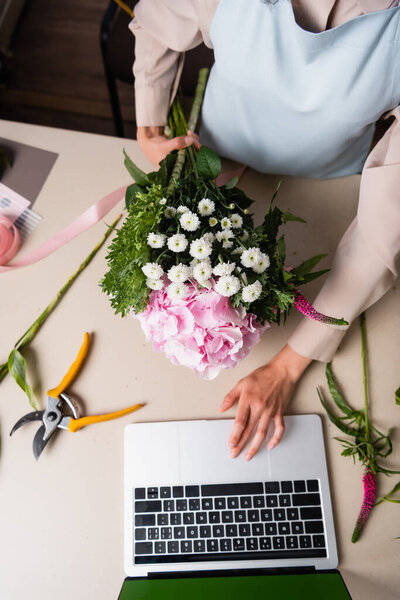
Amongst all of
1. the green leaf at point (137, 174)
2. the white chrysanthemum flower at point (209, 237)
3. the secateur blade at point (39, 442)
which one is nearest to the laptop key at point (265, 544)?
the secateur blade at point (39, 442)

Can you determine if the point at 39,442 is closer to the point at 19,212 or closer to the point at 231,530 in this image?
the point at 231,530

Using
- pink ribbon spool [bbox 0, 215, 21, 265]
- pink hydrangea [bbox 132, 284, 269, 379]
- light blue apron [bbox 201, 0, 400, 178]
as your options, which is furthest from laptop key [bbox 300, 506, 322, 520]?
pink ribbon spool [bbox 0, 215, 21, 265]

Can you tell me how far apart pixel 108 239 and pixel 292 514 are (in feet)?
2.05

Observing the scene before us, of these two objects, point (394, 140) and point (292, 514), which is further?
point (292, 514)

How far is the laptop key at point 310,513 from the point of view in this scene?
2.68 ft

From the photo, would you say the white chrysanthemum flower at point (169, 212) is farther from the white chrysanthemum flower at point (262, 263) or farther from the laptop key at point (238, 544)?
the laptop key at point (238, 544)

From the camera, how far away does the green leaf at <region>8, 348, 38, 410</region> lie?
2.88 feet

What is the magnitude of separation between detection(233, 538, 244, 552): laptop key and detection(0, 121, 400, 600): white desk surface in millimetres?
165

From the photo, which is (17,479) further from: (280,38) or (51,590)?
(280,38)

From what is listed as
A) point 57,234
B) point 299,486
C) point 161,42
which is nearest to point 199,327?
point 299,486

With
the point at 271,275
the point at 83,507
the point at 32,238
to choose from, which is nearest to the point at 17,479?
the point at 83,507

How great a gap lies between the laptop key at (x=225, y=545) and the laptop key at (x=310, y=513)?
0.43ft

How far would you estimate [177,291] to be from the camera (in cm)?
60

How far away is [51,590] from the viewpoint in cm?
81
